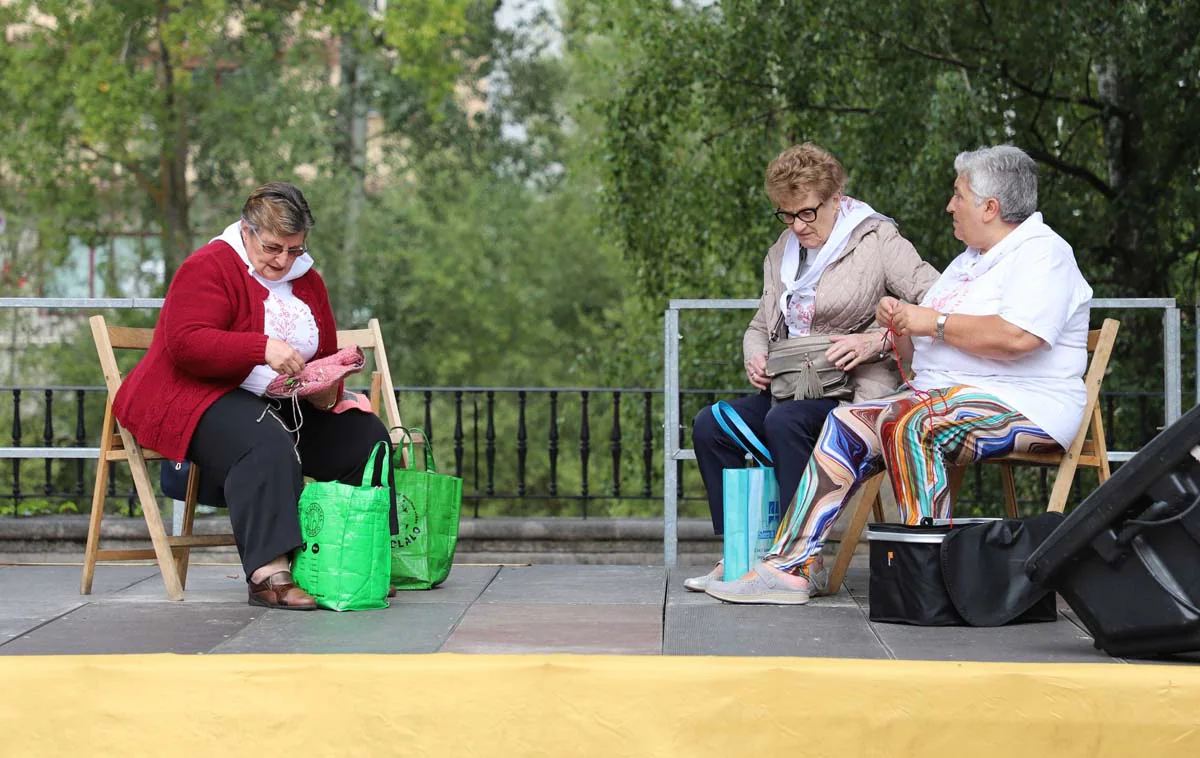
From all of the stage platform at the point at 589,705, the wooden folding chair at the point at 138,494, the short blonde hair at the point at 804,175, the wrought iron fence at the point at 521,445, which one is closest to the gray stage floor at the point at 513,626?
the wooden folding chair at the point at 138,494

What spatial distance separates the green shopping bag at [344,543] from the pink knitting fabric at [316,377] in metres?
0.31

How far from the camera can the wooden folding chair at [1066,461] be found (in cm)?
445

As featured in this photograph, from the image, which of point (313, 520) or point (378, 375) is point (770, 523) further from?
point (378, 375)

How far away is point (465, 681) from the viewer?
10.6 ft

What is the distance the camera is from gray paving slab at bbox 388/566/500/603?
194 inches

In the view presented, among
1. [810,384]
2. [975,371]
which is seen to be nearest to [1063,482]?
[975,371]

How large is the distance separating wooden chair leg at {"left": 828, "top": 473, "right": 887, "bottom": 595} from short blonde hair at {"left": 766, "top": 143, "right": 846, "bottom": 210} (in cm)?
94

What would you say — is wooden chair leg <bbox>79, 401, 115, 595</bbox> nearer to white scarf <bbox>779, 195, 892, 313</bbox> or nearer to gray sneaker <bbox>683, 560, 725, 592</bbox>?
gray sneaker <bbox>683, 560, 725, 592</bbox>

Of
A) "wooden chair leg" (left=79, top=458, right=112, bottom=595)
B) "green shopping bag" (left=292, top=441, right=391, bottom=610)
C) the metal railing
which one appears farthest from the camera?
the metal railing

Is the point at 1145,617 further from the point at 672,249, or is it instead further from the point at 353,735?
the point at 672,249

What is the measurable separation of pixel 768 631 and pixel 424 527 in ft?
4.78

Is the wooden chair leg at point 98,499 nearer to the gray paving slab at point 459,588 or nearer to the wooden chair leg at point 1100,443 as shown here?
the gray paving slab at point 459,588

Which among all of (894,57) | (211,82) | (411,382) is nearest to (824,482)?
(894,57)

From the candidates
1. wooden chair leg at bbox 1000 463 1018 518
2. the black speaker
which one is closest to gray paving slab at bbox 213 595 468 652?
the black speaker
